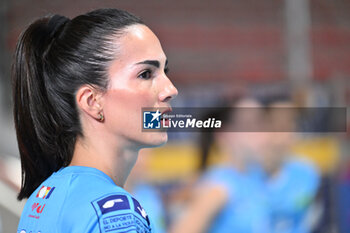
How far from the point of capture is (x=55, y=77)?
46.3 inches

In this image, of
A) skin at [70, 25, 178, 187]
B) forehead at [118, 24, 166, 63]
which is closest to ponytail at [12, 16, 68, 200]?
skin at [70, 25, 178, 187]

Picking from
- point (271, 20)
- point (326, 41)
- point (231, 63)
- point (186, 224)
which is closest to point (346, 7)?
point (326, 41)

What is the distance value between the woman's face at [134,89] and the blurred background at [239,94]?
364mm

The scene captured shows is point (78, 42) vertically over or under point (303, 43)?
over

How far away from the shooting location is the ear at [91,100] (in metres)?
1.12

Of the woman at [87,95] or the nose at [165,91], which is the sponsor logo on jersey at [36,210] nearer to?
the woman at [87,95]

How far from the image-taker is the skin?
3.63 ft

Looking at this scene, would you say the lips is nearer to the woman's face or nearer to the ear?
the woman's face

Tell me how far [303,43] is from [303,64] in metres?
0.28

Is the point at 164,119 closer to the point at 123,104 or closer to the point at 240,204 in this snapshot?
the point at 123,104

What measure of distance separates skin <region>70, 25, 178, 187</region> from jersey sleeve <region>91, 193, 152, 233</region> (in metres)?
0.18

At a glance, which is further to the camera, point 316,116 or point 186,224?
point 316,116

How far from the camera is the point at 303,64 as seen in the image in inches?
218

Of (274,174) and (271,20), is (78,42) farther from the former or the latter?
(271,20)
